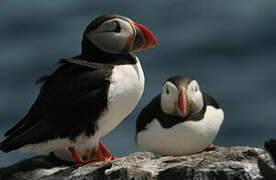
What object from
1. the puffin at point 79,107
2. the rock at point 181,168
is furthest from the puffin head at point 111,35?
the rock at point 181,168

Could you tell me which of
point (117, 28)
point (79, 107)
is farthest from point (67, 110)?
point (117, 28)

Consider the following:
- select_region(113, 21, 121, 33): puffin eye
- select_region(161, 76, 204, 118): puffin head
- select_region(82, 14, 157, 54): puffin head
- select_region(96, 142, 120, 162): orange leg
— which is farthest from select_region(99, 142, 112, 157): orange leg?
select_region(161, 76, 204, 118): puffin head

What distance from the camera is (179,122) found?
44.1 feet

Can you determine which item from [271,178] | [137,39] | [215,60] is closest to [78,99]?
[137,39]

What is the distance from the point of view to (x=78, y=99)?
10711mm

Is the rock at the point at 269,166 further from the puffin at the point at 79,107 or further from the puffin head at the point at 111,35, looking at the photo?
the puffin head at the point at 111,35

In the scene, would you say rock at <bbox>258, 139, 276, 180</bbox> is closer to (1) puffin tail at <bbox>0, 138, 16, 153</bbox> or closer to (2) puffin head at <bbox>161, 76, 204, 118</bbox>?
(1) puffin tail at <bbox>0, 138, 16, 153</bbox>

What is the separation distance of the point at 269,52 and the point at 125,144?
32.7 feet

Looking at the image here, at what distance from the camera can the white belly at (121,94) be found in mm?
10719

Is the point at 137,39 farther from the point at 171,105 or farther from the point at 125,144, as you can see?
the point at 125,144

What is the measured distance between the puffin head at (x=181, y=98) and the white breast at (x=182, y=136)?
0.19m

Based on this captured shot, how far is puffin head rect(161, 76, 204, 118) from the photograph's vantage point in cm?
1353

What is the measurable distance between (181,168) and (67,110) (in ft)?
4.81

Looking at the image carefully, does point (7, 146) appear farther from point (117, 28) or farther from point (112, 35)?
point (117, 28)
